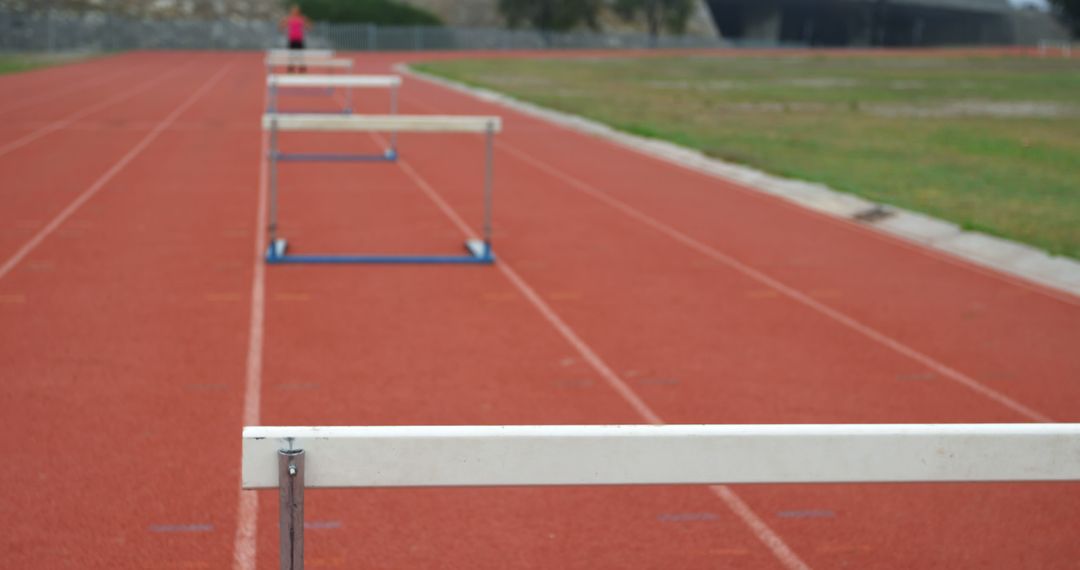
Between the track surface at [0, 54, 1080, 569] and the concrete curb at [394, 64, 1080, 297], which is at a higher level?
the concrete curb at [394, 64, 1080, 297]

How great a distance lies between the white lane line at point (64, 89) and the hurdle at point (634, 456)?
2105 cm

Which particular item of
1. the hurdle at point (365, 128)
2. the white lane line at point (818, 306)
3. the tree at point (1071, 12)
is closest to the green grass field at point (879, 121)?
the white lane line at point (818, 306)

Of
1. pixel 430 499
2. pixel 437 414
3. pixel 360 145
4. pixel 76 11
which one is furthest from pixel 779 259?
pixel 76 11

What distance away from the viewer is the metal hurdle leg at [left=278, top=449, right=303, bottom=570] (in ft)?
8.76

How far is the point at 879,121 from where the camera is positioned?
2531cm

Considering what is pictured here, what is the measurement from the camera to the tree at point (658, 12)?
77.6 meters

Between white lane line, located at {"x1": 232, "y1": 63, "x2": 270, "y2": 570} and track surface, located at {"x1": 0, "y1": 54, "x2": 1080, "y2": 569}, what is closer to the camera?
white lane line, located at {"x1": 232, "y1": 63, "x2": 270, "y2": 570}

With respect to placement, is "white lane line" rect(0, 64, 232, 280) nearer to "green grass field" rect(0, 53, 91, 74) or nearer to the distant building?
"green grass field" rect(0, 53, 91, 74)

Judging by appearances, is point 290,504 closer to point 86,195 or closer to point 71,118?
point 86,195

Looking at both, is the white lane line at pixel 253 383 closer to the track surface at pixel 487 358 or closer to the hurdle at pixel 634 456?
the track surface at pixel 487 358

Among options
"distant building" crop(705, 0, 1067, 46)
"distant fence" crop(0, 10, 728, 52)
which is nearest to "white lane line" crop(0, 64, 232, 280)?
"distant fence" crop(0, 10, 728, 52)

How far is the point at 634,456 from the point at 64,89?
28464 millimetres

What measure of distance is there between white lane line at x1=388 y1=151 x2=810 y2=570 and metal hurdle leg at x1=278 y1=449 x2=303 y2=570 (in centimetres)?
215

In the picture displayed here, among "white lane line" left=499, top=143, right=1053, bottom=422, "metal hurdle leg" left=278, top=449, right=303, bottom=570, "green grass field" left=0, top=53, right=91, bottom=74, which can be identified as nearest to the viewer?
"metal hurdle leg" left=278, top=449, right=303, bottom=570
